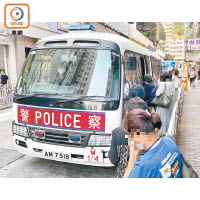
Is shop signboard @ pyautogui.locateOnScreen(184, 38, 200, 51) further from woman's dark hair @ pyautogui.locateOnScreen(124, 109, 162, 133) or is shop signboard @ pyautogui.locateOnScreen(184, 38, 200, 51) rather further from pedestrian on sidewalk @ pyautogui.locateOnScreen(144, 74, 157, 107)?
woman's dark hair @ pyautogui.locateOnScreen(124, 109, 162, 133)

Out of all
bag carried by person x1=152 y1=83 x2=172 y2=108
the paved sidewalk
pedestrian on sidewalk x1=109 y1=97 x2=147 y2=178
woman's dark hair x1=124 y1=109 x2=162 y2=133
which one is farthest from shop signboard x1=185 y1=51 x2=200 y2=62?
woman's dark hair x1=124 y1=109 x2=162 y2=133

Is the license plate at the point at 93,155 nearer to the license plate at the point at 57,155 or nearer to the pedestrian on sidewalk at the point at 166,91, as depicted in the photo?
the license plate at the point at 57,155

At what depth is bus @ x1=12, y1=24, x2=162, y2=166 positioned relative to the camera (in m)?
3.97

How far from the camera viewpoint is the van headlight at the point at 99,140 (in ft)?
13.0

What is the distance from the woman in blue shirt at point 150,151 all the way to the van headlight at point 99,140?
2015 mm

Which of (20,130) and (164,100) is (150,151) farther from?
(164,100)

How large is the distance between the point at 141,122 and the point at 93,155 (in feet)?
7.42

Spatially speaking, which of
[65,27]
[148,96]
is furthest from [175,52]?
[148,96]

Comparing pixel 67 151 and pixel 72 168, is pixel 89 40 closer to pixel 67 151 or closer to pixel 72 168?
pixel 67 151

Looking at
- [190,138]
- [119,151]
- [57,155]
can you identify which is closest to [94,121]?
[57,155]

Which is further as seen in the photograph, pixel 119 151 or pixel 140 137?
pixel 119 151

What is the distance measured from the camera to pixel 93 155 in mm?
3994

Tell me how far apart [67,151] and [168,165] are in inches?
108

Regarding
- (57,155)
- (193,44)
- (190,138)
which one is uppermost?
(193,44)
